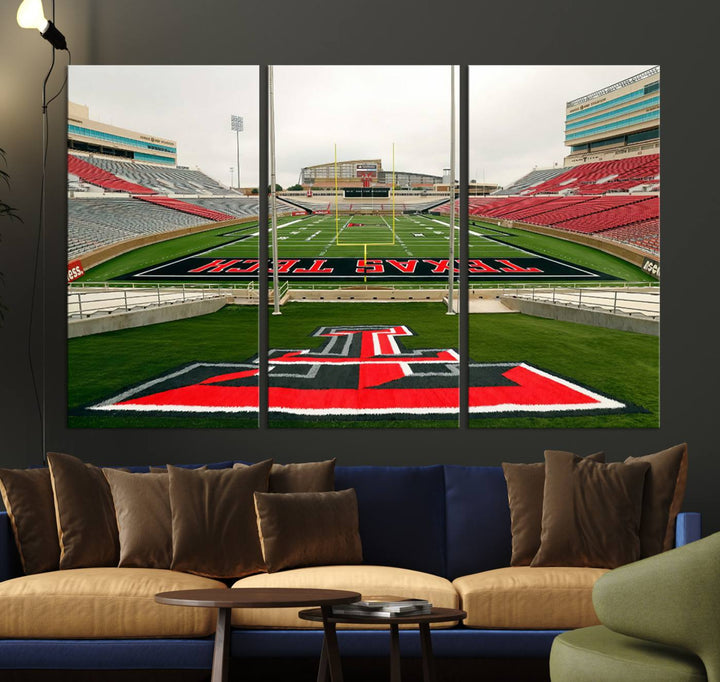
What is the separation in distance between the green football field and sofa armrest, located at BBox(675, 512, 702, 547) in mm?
1929

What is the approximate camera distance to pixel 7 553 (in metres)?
4.28

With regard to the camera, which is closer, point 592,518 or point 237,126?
point 592,518

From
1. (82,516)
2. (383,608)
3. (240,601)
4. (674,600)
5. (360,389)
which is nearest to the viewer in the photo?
(674,600)

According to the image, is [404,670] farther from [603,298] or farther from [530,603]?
[603,298]

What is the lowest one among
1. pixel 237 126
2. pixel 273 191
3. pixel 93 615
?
pixel 93 615

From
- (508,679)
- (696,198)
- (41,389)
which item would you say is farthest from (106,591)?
(696,198)

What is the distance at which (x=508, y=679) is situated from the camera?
3.97 m

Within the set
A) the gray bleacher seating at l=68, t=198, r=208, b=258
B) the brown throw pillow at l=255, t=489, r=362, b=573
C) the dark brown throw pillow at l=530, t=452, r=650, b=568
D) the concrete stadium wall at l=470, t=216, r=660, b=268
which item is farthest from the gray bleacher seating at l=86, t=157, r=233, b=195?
the dark brown throw pillow at l=530, t=452, r=650, b=568

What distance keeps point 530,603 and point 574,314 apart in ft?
7.99

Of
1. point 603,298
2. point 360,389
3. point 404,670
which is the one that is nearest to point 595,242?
point 603,298

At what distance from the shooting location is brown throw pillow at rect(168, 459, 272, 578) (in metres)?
4.32

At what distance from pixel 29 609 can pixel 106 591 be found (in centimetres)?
29

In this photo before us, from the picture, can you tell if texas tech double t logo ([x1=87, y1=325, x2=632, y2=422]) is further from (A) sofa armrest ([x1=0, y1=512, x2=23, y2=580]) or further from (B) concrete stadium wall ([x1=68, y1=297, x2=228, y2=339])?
(A) sofa armrest ([x1=0, y1=512, x2=23, y2=580])

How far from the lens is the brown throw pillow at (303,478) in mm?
4570
